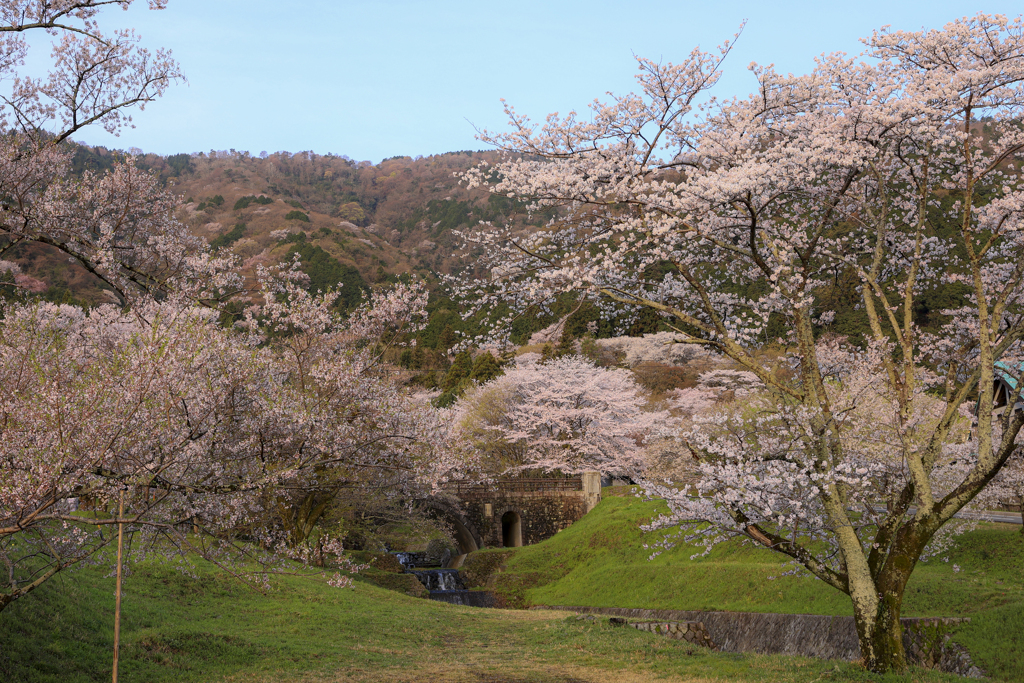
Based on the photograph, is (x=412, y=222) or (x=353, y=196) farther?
(x=353, y=196)

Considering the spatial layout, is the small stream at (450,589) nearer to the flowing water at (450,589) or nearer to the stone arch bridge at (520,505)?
the flowing water at (450,589)

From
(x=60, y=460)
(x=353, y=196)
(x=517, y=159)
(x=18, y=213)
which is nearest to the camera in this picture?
(x=60, y=460)

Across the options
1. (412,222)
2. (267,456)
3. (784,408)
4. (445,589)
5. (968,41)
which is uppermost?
(412,222)

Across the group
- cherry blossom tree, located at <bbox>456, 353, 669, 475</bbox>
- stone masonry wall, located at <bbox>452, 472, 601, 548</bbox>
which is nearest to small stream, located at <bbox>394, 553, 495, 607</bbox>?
stone masonry wall, located at <bbox>452, 472, 601, 548</bbox>

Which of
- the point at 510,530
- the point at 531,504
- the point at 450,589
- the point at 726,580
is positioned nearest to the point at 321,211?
the point at 510,530

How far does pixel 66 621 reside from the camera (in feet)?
27.7

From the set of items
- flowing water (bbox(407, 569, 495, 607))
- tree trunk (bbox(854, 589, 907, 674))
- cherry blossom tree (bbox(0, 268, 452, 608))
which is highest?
cherry blossom tree (bbox(0, 268, 452, 608))

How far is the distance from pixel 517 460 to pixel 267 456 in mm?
24647

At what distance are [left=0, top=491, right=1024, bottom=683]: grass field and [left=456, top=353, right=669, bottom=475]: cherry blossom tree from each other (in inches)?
590

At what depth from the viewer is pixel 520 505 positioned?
102 feet

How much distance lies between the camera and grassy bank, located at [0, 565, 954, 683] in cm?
789

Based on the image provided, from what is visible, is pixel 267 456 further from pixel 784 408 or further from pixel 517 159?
pixel 784 408

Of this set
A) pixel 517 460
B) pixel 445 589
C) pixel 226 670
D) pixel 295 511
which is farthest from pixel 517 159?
pixel 517 460

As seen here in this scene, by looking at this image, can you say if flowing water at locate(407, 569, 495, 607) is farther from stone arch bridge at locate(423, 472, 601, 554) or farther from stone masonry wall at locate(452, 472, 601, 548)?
stone masonry wall at locate(452, 472, 601, 548)
